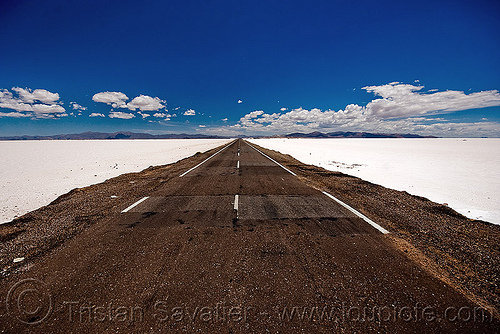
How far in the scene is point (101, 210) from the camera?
18.6ft

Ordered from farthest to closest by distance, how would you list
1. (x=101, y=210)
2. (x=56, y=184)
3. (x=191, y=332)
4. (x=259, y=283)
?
1. (x=56, y=184)
2. (x=101, y=210)
3. (x=259, y=283)
4. (x=191, y=332)

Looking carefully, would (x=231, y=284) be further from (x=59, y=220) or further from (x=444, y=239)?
(x=59, y=220)

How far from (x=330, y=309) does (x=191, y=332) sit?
66.9 inches

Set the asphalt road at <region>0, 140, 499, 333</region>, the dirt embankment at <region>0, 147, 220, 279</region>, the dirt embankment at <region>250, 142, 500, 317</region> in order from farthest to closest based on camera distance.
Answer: the dirt embankment at <region>0, 147, 220, 279</region>, the dirt embankment at <region>250, 142, 500, 317</region>, the asphalt road at <region>0, 140, 499, 333</region>

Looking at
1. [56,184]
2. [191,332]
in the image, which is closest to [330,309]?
[191,332]

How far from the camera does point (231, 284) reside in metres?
2.85

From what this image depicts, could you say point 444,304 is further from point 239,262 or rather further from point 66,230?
point 66,230

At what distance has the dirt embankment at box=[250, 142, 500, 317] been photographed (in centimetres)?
300
